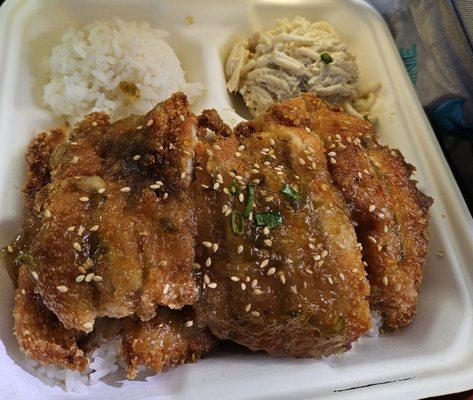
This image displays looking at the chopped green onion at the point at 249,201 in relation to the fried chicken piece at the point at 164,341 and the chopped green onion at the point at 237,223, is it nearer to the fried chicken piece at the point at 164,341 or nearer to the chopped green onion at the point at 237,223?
the chopped green onion at the point at 237,223

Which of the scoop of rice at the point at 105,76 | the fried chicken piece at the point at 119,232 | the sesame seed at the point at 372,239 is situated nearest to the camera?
the fried chicken piece at the point at 119,232

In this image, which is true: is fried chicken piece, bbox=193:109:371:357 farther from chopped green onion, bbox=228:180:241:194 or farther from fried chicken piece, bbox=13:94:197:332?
fried chicken piece, bbox=13:94:197:332

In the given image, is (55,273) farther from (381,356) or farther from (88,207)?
(381,356)

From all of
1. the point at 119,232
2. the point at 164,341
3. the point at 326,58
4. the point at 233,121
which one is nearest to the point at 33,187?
the point at 119,232

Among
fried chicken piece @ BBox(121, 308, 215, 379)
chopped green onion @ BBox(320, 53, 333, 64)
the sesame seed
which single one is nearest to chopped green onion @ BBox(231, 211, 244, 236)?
fried chicken piece @ BBox(121, 308, 215, 379)

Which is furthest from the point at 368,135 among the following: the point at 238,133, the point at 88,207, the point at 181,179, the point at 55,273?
the point at 55,273

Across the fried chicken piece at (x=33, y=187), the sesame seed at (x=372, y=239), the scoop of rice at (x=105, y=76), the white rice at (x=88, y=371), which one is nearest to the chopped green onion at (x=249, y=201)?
the sesame seed at (x=372, y=239)

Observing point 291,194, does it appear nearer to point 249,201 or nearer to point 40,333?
point 249,201
